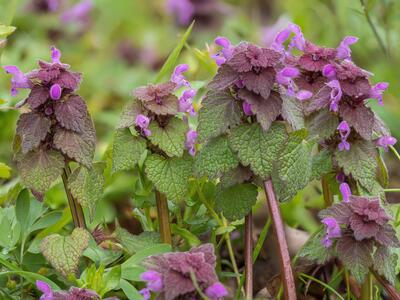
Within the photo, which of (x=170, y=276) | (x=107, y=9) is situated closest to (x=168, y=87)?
(x=170, y=276)

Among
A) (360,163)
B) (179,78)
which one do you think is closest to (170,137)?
(179,78)

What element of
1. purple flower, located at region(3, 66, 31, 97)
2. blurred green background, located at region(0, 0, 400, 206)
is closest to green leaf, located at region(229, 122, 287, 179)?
purple flower, located at region(3, 66, 31, 97)

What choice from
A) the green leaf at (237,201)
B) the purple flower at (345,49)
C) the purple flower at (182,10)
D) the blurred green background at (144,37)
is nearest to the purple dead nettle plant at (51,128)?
the green leaf at (237,201)

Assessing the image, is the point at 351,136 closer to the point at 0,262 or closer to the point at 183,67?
the point at 183,67

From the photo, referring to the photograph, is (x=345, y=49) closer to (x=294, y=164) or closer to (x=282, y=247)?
(x=294, y=164)

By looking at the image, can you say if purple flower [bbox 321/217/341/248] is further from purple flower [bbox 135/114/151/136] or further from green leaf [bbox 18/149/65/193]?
green leaf [bbox 18/149/65/193]
